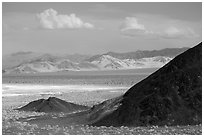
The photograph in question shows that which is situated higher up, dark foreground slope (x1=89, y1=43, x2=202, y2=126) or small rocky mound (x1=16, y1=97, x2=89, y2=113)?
dark foreground slope (x1=89, y1=43, x2=202, y2=126)

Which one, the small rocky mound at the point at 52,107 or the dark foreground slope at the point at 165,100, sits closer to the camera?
the dark foreground slope at the point at 165,100

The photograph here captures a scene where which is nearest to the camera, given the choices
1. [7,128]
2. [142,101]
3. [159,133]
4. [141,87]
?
[159,133]

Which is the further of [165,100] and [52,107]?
[52,107]

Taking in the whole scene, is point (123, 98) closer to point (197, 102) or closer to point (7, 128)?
point (197, 102)

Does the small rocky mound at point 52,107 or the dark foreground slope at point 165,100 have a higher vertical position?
the dark foreground slope at point 165,100

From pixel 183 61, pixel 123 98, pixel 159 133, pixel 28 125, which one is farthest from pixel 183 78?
pixel 28 125

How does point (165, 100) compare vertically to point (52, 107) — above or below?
above

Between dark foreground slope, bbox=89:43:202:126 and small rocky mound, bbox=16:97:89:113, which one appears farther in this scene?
small rocky mound, bbox=16:97:89:113

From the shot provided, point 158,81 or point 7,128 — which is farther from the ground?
point 158,81
